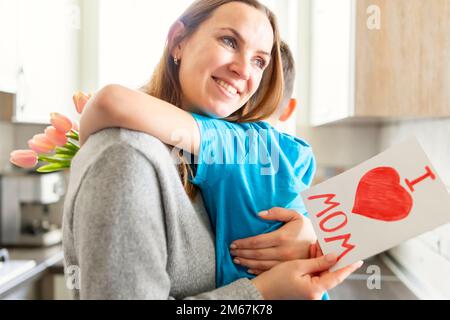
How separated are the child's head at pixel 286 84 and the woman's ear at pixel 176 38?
5.5 inches

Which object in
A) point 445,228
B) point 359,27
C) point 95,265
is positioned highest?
point 359,27

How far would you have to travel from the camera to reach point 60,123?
540 millimetres

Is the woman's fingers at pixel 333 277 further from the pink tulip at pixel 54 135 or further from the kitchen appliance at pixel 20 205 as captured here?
the kitchen appliance at pixel 20 205

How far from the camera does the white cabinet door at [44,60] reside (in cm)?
122

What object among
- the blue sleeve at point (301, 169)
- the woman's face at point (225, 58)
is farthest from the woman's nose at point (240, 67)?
the blue sleeve at point (301, 169)

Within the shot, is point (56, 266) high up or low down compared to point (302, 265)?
down

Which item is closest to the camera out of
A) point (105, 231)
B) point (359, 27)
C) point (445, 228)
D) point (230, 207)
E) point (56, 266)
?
point (105, 231)

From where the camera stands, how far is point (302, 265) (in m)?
0.45

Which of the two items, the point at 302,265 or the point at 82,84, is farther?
the point at 82,84

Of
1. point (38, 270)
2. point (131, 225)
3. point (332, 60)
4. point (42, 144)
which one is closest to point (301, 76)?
point (332, 60)

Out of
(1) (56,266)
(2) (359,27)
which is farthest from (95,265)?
(1) (56,266)

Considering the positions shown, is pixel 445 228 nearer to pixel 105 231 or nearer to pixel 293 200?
pixel 293 200

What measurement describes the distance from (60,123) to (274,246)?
0.28m
